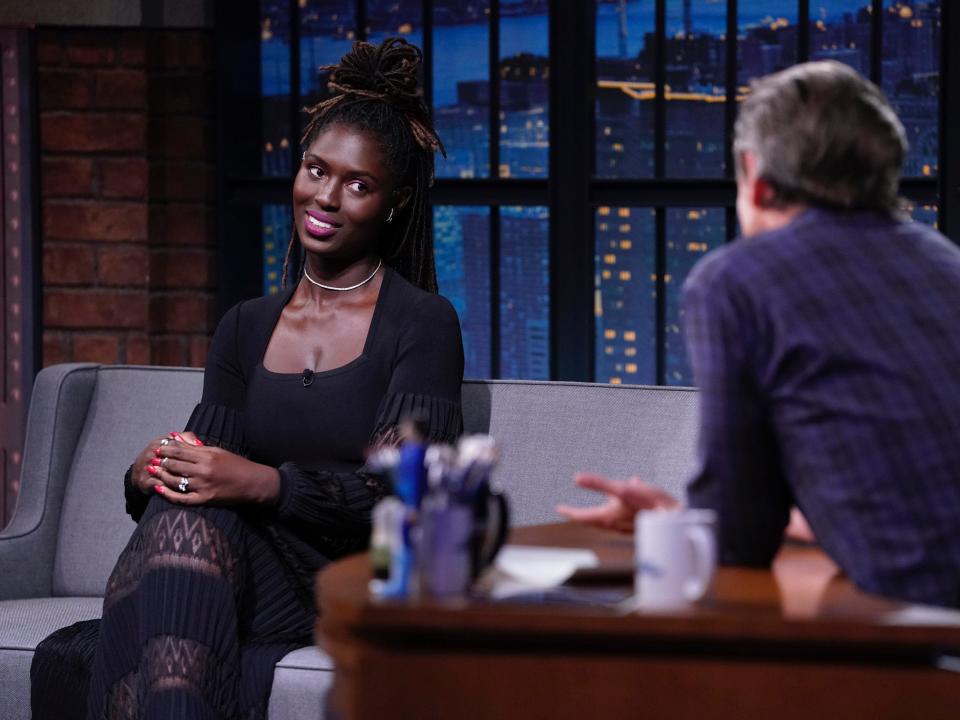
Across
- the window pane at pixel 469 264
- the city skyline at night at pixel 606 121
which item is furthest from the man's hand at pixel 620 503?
the window pane at pixel 469 264

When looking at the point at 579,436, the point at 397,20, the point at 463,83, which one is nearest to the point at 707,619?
the point at 579,436

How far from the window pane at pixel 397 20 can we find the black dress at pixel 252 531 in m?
1.69

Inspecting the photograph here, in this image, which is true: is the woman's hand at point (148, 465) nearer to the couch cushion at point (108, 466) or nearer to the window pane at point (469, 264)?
the couch cushion at point (108, 466)

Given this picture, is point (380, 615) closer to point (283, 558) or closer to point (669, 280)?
point (283, 558)

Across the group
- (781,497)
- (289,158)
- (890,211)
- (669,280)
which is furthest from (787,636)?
(289,158)

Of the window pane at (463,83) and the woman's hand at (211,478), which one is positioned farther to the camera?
the window pane at (463,83)

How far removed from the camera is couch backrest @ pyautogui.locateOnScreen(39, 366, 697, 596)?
297 centimetres

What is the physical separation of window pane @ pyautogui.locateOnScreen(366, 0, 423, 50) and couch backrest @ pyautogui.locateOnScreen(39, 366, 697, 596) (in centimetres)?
156

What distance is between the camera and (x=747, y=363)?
5.20 feet

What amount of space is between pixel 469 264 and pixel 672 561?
3.06 meters

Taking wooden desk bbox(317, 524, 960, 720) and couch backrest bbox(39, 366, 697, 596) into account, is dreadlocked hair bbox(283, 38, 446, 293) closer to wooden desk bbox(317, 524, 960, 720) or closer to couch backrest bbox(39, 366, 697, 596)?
couch backrest bbox(39, 366, 697, 596)

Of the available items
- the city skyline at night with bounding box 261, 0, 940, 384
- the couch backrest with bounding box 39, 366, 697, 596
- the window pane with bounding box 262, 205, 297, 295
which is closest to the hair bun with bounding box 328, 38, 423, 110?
the couch backrest with bounding box 39, 366, 697, 596

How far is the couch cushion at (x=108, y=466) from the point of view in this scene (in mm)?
3268

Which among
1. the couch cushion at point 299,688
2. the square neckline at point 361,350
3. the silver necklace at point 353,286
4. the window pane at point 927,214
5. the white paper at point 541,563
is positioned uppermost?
the window pane at point 927,214
